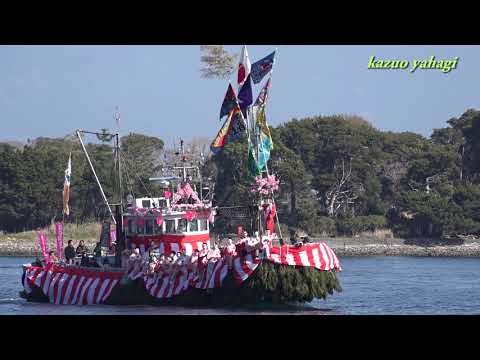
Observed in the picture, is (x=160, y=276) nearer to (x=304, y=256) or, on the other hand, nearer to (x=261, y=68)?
(x=304, y=256)

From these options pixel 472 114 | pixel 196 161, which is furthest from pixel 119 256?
pixel 472 114

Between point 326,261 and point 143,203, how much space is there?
10085mm

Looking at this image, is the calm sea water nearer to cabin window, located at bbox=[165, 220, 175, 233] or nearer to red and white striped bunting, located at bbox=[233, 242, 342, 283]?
red and white striped bunting, located at bbox=[233, 242, 342, 283]

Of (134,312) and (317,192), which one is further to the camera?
(317,192)

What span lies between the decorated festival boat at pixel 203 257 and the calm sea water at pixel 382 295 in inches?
29.2

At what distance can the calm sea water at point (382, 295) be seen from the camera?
38.6m

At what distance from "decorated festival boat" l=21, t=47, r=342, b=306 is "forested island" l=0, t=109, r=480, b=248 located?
38.6 metres

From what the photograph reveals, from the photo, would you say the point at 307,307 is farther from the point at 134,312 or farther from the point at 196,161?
the point at 196,161

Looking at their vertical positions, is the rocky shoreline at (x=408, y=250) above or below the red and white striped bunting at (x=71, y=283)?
above

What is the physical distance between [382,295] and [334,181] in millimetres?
47261

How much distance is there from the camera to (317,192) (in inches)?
3661

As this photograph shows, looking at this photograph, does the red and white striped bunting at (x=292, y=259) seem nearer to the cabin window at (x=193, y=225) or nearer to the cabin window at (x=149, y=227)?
→ the cabin window at (x=193, y=225)

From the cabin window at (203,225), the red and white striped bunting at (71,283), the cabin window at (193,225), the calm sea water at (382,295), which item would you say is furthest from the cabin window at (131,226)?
the calm sea water at (382,295)

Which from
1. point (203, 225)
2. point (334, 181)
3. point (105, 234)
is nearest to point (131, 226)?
point (203, 225)
